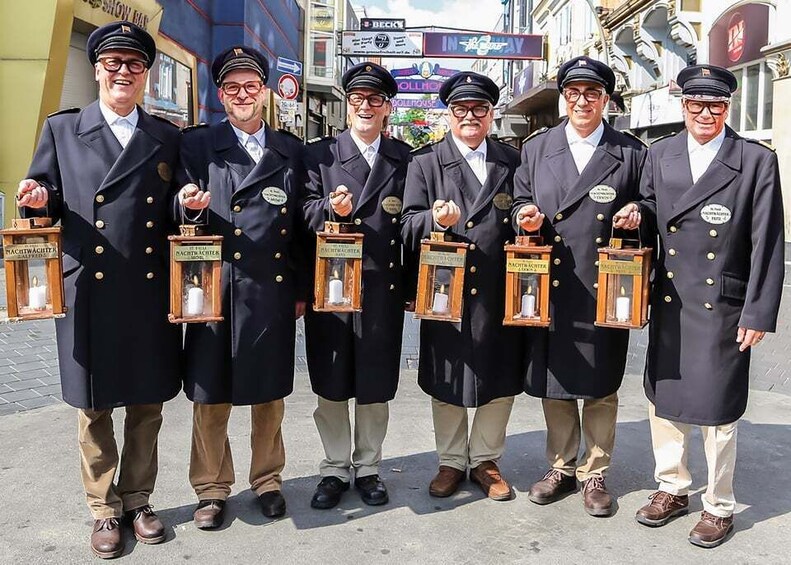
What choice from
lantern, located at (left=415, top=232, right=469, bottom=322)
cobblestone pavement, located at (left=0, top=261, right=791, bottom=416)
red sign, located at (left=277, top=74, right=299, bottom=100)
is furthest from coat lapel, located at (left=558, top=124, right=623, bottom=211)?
red sign, located at (left=277, top=74, right=299, bottom=100)

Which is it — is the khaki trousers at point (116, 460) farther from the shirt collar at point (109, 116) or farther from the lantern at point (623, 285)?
the lantern at point (623, 285)

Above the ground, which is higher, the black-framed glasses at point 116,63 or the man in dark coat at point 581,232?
the black-framed glasses at point 116,63

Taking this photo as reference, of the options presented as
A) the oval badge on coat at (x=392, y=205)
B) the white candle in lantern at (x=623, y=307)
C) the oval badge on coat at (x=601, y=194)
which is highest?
the oval badge on coat at (x=601, y=194)

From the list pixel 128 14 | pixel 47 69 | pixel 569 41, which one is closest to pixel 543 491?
pixel 47 69

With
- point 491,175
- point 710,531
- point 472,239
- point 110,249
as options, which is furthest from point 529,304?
point 110,249

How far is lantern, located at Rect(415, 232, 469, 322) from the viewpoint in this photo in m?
3.81

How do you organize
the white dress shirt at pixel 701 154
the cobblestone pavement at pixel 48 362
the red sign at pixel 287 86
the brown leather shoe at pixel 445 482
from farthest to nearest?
the red sign at pixel 287 86 → the cobblestone pavement at pixel 48 362 → the brown leather shoe at pixel 445 482 → the white dress shirt at pixel 701 154

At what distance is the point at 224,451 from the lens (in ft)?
13.1

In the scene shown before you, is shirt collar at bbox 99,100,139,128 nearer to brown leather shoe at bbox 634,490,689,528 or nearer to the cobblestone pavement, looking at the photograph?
the cobblestone pavement

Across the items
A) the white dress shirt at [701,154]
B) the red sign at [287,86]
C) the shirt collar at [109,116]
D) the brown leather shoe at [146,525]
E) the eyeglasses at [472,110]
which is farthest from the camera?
the red sign at [287,86]

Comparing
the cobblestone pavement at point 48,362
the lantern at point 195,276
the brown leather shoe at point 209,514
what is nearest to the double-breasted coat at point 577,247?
the lantern at point 195,276

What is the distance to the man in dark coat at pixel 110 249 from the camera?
11.5 feet

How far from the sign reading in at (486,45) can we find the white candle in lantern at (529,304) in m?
26.3

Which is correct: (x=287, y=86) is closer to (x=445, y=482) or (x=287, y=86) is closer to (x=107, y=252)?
(x=445, y=482)
